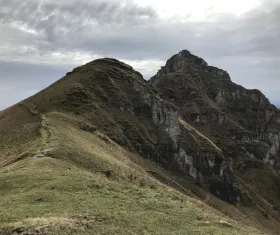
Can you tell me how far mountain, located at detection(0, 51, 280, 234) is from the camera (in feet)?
112

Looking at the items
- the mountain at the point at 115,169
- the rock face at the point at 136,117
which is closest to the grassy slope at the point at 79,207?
the mountain at the point at 115,169

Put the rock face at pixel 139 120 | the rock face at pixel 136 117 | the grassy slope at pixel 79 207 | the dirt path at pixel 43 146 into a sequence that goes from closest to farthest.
→ the grassy slope at pixel 79 207
the dirt path at pixel 43 146
the rock face at pixel 139 120
the rock face at pixel 136 117

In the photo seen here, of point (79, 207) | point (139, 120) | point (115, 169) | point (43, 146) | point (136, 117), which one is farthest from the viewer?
point (136, 117)

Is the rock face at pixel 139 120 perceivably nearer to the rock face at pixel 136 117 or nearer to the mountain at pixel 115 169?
the rock face at pixel 136 117

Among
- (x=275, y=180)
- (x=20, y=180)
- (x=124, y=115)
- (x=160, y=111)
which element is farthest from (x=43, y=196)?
(x=275, y=180)

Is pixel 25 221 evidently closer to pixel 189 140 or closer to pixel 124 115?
pixel 124 115

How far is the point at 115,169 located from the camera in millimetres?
64375

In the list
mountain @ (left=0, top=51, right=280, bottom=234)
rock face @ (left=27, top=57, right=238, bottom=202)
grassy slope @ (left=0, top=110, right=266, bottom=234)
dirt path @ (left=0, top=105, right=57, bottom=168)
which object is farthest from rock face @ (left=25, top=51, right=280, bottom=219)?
grassy slope @ (left=0, top=110, right=266, bottom=234)

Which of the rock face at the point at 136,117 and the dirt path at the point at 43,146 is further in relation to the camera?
the rock face at the point at 136,117

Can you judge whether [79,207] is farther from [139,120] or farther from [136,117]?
[136,117]

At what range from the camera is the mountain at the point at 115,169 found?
3416 centimetres

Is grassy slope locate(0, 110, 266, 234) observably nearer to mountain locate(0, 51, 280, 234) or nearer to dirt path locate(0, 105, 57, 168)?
mountain locate(0, 51, 280, 234)

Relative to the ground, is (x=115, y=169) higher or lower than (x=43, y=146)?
lower

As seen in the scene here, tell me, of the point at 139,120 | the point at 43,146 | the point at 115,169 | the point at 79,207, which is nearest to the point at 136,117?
the point at 139,120
